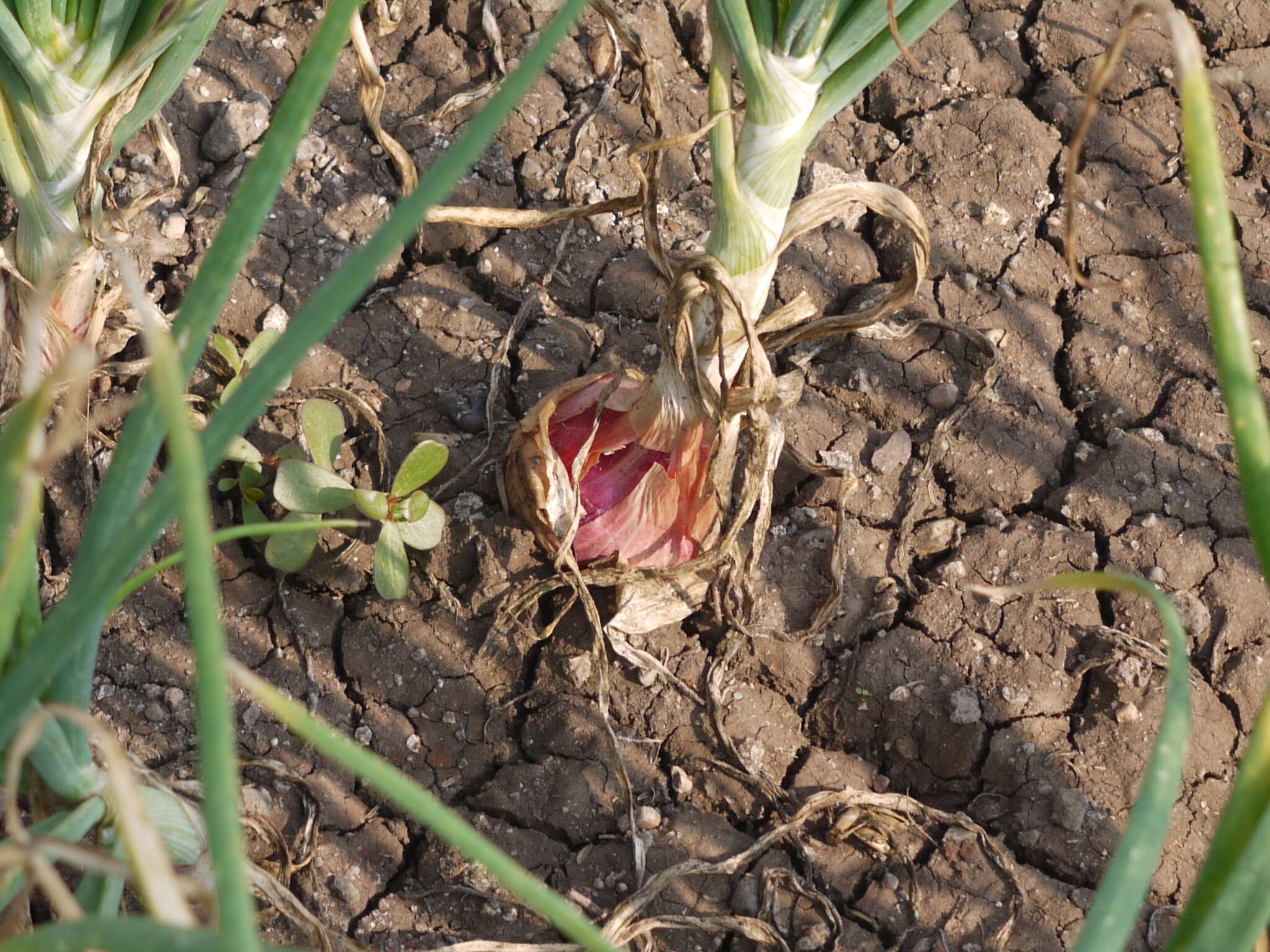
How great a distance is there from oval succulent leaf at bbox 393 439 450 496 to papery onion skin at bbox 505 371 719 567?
0.38 ft

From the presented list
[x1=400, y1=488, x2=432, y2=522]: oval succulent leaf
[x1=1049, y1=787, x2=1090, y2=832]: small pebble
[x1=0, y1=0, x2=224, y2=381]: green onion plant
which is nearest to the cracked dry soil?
[x1=1049, y1=787, x2=1090, y2=832]: small pebble

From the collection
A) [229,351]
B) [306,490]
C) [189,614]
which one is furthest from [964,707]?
[229,351]

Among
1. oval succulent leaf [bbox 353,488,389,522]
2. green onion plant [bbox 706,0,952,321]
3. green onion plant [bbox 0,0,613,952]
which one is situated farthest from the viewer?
oval succulent leaf [bbox 353,488,389,522]

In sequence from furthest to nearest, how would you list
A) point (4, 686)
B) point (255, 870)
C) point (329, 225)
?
1. point (329, 225)
2. point (255, 870)
3. point (4, 686)

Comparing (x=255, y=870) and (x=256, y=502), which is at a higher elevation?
(x=256, y=502)

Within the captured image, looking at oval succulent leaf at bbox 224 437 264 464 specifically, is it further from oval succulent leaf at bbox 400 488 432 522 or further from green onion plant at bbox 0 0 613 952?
green onion plant at bbox 0 0 613 952

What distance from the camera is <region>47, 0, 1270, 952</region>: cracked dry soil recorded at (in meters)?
1.39

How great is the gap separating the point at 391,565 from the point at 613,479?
1.07ft

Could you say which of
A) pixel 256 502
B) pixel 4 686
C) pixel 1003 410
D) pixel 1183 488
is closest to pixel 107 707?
A: pixel 256 502

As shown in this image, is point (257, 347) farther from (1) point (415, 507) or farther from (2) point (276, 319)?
(1) point (415, 507)

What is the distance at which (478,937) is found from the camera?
1312mm

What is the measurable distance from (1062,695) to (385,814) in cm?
96

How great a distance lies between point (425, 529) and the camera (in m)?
1.46

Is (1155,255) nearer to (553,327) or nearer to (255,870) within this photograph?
(553,327)
